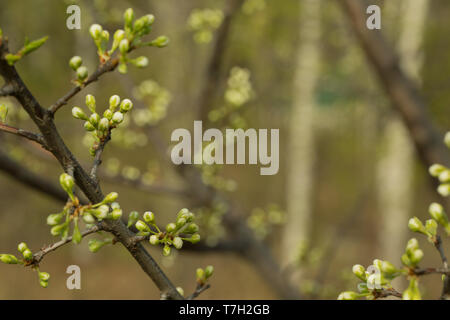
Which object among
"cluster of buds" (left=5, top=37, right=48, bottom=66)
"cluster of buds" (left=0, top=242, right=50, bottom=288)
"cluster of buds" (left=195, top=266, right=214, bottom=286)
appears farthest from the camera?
"cluster of buds" (left=195, top=266, right=214, bottom=286)

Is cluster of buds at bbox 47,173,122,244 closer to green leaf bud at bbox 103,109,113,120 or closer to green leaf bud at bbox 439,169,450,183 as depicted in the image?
green leaf bud at bbox 103,109,113,120

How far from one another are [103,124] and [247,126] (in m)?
2.43

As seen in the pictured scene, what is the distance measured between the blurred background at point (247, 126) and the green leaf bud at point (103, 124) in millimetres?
1299

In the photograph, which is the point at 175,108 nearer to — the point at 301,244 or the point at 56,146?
the point at 301,244

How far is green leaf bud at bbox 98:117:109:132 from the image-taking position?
99 centimetres

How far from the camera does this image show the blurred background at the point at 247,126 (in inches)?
123

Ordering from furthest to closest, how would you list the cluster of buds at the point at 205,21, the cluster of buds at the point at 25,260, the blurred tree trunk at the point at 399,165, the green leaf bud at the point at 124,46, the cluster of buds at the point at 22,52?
1. the blurred tree trunk at the point at 399,165
2. the cluster of buds at the point at 205,21
3. the cluster of buds at the point at 25,260
4. the green leaf bud at the point at 124,46
5. the cluster of buds at the point at 22,52

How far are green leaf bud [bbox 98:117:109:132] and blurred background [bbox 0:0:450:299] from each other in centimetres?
130

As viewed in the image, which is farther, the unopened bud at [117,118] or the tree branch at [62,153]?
the unopened bud at [117,118]

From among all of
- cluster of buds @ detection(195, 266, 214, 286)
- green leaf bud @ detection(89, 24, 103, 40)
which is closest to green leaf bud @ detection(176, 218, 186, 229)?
cluster of buds @ detection(195, 266, 214, 286)

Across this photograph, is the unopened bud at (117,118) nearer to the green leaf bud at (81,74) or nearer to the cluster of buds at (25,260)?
the green leaf bud at (81,74)

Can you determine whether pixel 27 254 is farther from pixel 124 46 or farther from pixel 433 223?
pixel 433 223

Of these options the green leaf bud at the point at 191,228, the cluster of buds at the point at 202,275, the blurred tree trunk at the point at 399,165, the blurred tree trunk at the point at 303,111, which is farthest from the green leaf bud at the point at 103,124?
the blurred tree trunk at the point at 303,111

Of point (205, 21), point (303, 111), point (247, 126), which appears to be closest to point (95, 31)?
point (205, 21)
